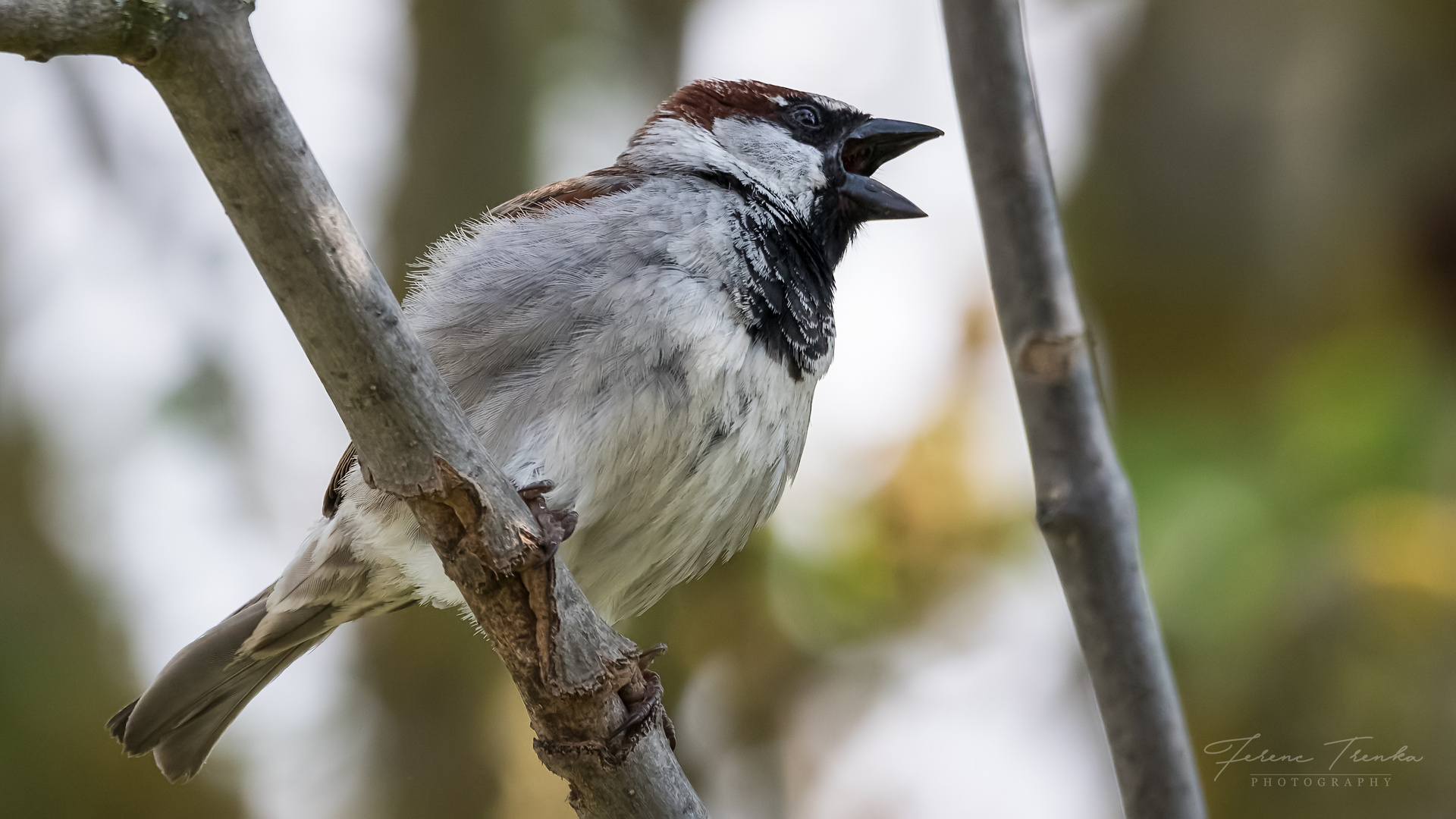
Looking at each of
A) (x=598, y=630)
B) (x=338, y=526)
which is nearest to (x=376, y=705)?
(x=338, y=526)

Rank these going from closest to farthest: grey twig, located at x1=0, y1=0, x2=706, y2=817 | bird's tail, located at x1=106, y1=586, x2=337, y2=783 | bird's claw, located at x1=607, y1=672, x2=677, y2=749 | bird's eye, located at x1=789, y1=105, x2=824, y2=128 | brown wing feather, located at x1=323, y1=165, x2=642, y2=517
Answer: grey twig, located at x1=0, y1=0, x2=706, y2=817 < bird's claw, located at x1=607, y1=672, x2=677, y2=749 < brown wing feather, located at x1=323, y1=165, x2=642, y2=517 < bird's tail, located at x1=106, y1=586, x2=337, y2=783 < bird's eye, located at x1=789, y1=105, x2=824, y2=128

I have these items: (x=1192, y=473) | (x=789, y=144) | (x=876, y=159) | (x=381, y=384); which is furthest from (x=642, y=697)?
(x=1192, y=473)

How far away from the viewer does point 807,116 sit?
9.55ft

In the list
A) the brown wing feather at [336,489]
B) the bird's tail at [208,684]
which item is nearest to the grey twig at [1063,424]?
the brown wing feather at [336,489]

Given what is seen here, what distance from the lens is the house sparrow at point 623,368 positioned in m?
2.12

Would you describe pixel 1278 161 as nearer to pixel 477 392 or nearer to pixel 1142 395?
pixel 1142 395

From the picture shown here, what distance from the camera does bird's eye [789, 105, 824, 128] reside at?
114 inches

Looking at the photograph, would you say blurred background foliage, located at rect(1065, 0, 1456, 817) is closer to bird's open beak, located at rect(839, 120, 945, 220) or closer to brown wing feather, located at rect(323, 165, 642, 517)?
bird's open beak, located at rect(839, 120, 945, 220)

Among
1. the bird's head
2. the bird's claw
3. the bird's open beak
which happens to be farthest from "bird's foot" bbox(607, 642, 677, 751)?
the bird's open beak

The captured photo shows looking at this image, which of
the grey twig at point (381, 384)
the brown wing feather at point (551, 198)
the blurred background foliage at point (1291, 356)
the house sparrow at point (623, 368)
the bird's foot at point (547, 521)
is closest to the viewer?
the grey twig at point (381, 384)

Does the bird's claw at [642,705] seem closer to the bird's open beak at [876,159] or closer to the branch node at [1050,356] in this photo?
the branch node at [1050,356]

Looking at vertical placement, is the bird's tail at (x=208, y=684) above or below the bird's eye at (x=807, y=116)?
below

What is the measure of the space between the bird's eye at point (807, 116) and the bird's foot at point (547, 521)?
4.57 ft

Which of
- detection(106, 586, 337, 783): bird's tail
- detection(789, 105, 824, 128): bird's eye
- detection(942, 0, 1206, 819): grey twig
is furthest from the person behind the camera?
detection(789, 105, 824, 128): bird's eye
